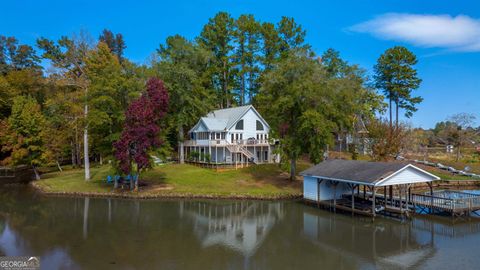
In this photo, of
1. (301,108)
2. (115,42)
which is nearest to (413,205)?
(301,108)

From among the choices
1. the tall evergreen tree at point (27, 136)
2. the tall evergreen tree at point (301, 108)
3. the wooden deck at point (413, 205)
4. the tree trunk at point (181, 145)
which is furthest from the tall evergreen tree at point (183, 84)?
the wooden deck at point (413, 205)

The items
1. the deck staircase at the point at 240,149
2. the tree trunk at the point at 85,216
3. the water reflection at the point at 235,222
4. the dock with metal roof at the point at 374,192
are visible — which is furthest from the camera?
the deck staircase at the point at 240,149

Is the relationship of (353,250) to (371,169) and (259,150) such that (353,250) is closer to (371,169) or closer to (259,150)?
(371,169)

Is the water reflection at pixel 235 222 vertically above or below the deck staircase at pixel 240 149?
below

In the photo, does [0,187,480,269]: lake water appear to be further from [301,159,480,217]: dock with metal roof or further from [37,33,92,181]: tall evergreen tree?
[37,33,92,181]: tall evergreen tree

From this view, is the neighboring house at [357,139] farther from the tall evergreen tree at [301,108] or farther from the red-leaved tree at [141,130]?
the red-leaved tree at [141,130]

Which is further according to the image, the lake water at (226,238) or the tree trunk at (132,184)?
the tree trunk at (132,184)
